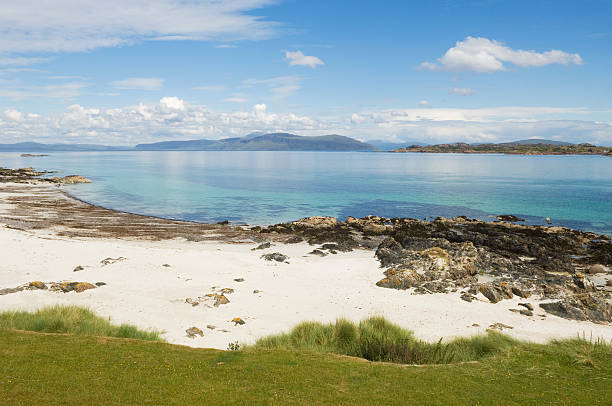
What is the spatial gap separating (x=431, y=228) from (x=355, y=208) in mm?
20696

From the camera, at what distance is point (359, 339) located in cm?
1353

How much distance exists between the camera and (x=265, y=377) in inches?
375

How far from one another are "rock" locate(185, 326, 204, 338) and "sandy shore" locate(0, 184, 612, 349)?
0.87 ft

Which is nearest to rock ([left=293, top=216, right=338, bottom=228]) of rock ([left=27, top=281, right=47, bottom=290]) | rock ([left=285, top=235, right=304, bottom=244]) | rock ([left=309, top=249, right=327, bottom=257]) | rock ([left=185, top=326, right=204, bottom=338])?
rock ([left=285, top=235, right=304, bottom=244])

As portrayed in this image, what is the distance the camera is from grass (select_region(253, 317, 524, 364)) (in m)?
12.2

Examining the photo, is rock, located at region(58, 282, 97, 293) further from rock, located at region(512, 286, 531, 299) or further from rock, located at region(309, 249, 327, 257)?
rock, located at region(512, 286, 531, 299)

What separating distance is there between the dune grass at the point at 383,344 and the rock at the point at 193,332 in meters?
3.17

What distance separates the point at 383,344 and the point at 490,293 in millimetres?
10901

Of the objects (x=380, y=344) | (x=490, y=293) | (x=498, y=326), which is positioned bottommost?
(x=498, y=326)

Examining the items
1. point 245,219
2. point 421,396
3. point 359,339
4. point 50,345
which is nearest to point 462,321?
point 359,339

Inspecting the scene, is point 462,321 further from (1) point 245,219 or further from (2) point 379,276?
(1) point 245,219

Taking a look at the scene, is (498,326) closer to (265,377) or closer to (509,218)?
(265,377)

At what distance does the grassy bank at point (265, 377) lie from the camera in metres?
8.31

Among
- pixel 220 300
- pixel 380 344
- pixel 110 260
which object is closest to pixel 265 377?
pixel 380 344
